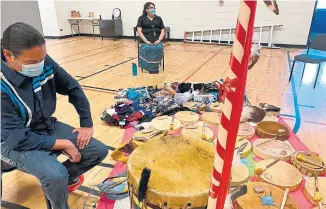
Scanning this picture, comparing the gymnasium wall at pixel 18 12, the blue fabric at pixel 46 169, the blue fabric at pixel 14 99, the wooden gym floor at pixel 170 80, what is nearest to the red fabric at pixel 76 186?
the wooden gym floor at pixel 170 80

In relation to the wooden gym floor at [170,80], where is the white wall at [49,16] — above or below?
above

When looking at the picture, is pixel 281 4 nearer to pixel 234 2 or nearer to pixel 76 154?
pixel 234 2

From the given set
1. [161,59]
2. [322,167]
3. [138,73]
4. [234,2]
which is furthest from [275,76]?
[234,2]

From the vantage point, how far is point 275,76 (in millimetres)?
4520

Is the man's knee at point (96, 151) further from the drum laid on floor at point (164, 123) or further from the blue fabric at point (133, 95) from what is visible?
the blue fabric at point (133, 95)

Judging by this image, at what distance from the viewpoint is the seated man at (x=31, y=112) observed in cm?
117

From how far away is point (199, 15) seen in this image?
25.9ft

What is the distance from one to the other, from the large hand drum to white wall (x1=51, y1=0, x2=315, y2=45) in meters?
5.91

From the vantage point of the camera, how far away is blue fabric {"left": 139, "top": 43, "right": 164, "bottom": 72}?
4.52m

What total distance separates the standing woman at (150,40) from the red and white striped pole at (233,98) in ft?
13.2

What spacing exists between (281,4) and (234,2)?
1.32m

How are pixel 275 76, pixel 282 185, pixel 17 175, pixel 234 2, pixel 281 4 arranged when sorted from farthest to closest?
pixel 234 2, pixel 281 4, pixel 275 76, pixel 17 175, pixel 282 185

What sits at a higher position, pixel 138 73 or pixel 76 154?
pixel 76 154

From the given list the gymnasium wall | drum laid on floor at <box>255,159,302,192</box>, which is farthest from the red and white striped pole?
the gymnasium wall
